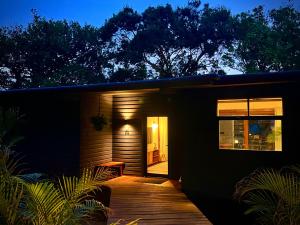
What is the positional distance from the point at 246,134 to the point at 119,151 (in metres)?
4.20

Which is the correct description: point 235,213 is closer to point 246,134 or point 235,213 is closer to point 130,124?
point 246,134

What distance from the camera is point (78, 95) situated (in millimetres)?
8250

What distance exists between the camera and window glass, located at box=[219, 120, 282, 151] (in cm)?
650

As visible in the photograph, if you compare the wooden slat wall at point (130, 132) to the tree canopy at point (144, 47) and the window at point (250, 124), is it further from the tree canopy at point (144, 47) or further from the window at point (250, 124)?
the tree canopy at point (144, 47)

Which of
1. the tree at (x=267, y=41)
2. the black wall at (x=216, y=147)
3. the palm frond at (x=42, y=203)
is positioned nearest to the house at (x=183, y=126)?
the black wall at (x=216, y=147)

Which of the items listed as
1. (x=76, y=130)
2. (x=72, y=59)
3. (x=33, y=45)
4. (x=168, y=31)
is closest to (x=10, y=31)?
(x=33, y=45)

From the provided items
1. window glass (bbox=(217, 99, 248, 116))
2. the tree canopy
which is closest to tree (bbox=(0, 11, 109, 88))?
the tree canopy

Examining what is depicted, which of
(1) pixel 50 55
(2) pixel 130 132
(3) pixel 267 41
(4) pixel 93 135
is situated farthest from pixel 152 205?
(1) pixel 50 55

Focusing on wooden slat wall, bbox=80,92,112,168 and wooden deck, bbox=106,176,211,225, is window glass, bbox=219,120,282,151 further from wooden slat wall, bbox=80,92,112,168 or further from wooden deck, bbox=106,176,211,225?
wooden slat wall, bbox=80,92,112,168

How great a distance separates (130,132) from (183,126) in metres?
2.34

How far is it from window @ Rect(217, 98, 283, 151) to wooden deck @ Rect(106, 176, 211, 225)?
1.70m

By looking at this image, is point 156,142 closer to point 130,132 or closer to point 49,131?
point 130,132

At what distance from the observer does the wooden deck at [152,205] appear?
17.5ft

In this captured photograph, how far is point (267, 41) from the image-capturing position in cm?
1823
